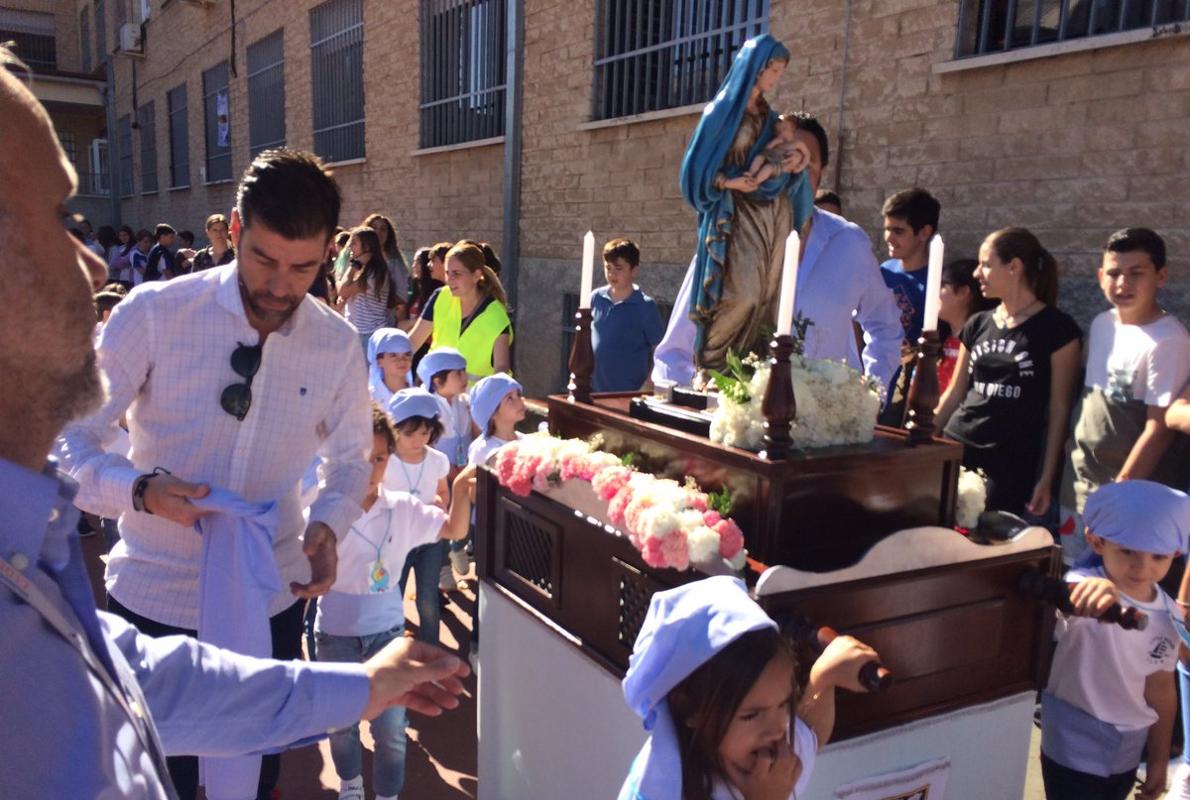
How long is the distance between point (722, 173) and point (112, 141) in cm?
2844

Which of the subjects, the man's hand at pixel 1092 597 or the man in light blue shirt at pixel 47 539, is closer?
the man in light blue shirt at pixel 47 539

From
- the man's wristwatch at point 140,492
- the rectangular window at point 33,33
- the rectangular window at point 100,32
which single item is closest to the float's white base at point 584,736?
the man's wristwatch at point 140,492

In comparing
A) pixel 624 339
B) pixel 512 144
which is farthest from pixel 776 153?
pixel 512 144

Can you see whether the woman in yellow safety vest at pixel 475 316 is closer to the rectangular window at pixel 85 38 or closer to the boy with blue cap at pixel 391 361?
the boy with blue cap at pixel 391 361

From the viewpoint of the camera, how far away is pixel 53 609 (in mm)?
846

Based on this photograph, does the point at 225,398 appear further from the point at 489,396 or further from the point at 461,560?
the point at 461,560

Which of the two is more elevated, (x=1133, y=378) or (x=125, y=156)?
(x=125, y=156)

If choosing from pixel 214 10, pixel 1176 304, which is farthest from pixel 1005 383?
pixel 214 10

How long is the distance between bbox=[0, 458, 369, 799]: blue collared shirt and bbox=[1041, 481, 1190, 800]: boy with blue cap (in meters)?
2.10

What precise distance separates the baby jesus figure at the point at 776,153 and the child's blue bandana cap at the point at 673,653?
1.11 m

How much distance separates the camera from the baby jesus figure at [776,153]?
7.29ft

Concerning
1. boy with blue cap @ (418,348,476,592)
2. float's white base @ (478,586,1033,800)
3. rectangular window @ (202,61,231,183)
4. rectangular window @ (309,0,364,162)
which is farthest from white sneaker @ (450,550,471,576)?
rectangular window @ (202,61,231,183)

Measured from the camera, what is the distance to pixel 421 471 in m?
3.71

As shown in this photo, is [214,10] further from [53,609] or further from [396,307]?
[53,609]
